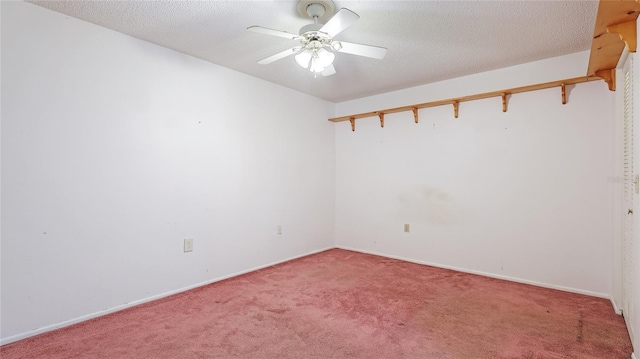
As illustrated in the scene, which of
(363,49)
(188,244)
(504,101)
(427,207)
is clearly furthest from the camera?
(427,207)

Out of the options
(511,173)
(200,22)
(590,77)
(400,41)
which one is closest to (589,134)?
(590,77)

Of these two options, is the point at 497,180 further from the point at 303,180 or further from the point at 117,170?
the point at 117,170

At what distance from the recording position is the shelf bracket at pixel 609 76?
8.24 ft

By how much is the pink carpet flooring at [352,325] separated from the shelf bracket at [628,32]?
5.93 feet

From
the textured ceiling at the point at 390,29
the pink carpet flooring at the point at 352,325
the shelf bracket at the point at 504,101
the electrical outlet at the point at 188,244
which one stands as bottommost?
the pink carpet flooring at the point at 352,325

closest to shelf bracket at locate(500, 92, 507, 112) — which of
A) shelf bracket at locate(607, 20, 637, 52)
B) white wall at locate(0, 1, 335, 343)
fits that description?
shelf bracket at locate(607, 20, 637, 52)

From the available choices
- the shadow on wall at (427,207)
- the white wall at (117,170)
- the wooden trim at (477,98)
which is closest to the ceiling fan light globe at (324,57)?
the white wall at (117,170)

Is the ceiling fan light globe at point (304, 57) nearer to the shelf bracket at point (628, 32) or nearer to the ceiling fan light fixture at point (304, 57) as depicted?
the ceiling fan light fixture at point (304, 57)

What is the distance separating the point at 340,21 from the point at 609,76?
2.42m

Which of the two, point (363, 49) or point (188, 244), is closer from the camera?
point (363, 49)

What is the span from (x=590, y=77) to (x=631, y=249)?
5.27 feet

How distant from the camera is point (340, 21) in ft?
5.83

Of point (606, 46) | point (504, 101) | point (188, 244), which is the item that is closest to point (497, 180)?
point (504, 101)

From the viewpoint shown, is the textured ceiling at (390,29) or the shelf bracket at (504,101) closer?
the textured ceiling at (390,29)
